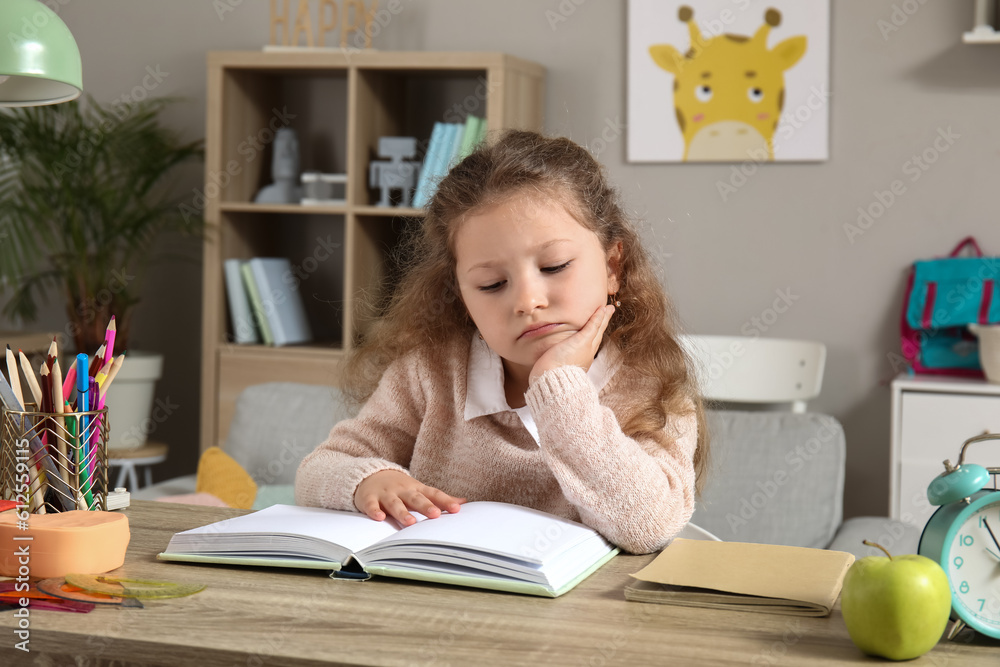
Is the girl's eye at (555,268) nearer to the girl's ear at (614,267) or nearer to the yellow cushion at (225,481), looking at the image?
the girl's ear at (614,267)

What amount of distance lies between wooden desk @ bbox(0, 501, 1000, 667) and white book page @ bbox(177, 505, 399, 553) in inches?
2.5

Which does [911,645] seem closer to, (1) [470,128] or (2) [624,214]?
(2) [624,214]

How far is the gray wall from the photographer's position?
2.80m

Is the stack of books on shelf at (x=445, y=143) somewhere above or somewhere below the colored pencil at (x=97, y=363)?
above

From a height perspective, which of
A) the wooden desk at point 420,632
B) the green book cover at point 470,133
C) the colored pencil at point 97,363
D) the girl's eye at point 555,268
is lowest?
the wooden desk at point 420,632

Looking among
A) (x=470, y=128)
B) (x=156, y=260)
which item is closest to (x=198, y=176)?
(x=156, y=260)

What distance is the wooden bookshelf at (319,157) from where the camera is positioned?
9.69 ft

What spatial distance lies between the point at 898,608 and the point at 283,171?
2750 millimetres

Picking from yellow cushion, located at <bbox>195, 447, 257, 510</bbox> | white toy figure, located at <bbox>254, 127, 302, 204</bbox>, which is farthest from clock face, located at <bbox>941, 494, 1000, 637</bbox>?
white toy figure, located at <bbox>254, 127, 302, 204</bbox>

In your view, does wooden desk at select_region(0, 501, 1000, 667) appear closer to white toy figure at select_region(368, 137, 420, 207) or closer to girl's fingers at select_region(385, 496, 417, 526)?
girl's fingers at select_region(385, 496, 417, 526)

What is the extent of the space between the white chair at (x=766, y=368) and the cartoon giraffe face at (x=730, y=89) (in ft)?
2.05

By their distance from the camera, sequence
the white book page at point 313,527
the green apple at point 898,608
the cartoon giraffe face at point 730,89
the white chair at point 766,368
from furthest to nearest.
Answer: the cartoon giraffe face at point 730,89
the white chair at point 766,368
the white book page at point 313,527
the green apple at point 898,608

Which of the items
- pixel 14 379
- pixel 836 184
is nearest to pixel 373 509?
pixel 14 379

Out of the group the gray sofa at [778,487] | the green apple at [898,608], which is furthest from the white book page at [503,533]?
the gray sofa at [778,487]
